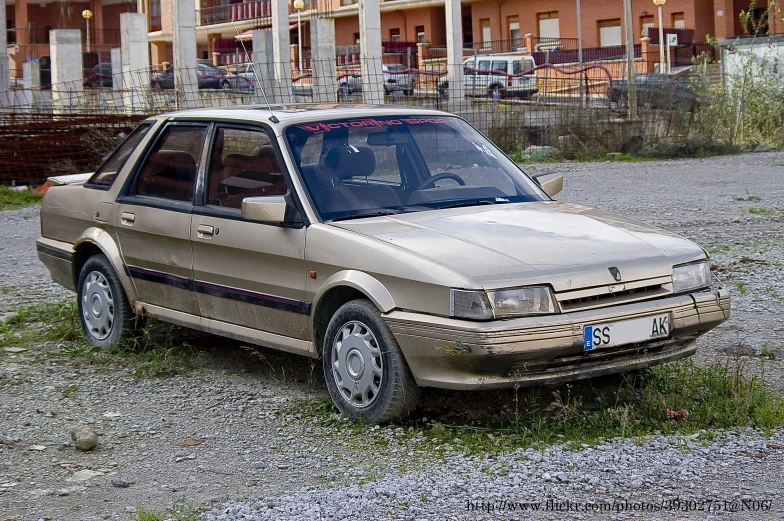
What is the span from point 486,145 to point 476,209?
0.92m

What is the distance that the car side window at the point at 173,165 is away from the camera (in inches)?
265

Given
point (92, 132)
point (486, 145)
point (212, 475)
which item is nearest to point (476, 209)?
point (486, 145)

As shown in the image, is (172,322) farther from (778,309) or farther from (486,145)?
(778,309)

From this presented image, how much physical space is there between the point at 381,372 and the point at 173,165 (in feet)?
7.85

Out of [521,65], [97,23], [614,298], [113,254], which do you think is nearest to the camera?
[614,298]

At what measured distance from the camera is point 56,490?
185 inches

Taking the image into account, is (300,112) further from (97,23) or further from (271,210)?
(97,23)

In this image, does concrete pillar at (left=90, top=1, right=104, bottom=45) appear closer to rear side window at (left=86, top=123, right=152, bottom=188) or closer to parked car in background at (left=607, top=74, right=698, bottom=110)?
parked car in background at (left=607, top=74, right=698, bottom=110)

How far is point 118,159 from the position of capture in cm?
741

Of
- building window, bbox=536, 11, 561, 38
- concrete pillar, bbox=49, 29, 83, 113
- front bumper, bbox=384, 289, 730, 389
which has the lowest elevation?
front bumper, bbox=384, 289, 730, 389

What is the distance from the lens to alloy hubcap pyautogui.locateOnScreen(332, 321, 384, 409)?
532cm

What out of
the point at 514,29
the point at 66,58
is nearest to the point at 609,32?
the point at 514,29

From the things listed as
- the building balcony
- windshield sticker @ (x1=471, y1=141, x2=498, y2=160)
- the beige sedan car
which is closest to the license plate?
the beige sedan car

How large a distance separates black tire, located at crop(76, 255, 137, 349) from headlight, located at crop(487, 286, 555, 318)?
10.4 feet
